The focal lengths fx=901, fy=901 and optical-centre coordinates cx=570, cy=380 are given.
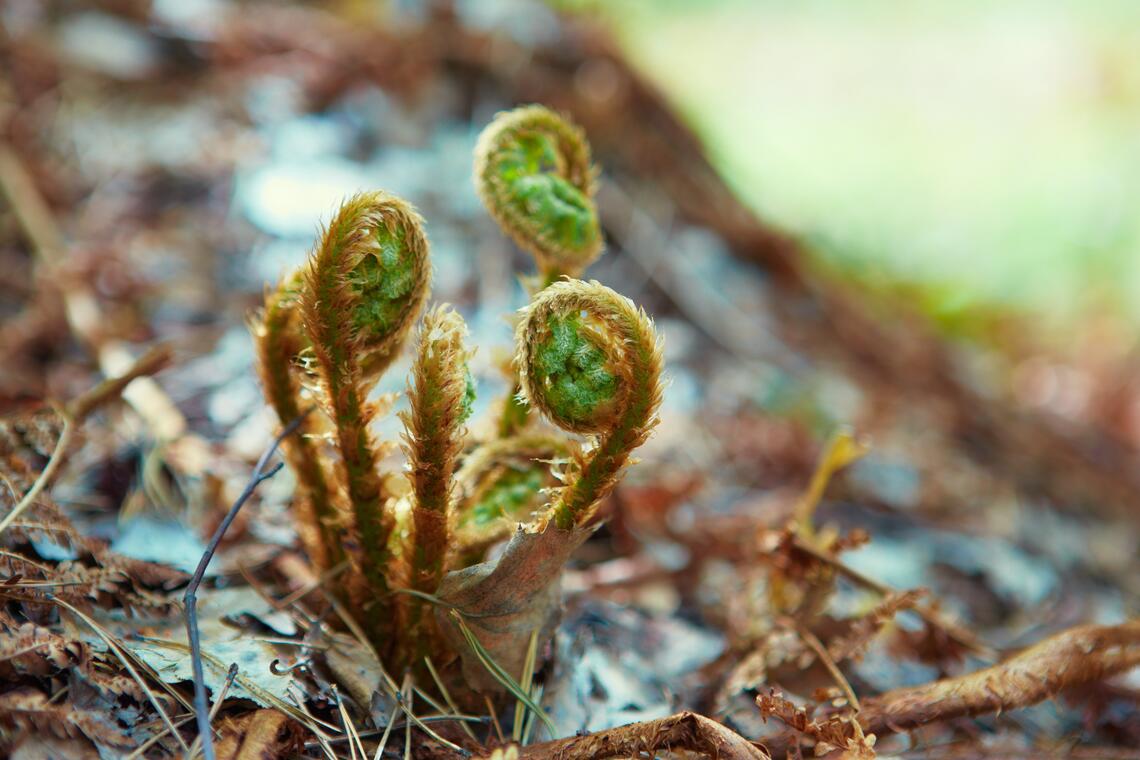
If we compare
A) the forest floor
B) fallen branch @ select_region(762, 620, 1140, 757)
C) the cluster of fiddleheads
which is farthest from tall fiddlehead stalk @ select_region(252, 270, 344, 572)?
fallen branch @ select_region(762, 620, 1140, 757)

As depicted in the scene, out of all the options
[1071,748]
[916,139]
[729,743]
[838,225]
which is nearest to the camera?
[729,743]

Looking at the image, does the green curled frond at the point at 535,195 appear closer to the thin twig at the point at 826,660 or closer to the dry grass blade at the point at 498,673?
the dry grass blade at the point at 498,673

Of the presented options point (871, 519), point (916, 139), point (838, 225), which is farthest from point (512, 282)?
point (916, 139)

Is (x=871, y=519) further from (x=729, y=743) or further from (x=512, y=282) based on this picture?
(x=729, y=743)

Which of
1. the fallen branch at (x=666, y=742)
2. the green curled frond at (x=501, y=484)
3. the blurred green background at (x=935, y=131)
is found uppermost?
the green curled frond at (x=501, y=484)

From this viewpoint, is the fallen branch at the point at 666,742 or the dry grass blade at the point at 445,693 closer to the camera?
the fallen branch at the point at 666,742

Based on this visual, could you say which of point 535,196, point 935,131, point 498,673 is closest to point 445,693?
point 498,673

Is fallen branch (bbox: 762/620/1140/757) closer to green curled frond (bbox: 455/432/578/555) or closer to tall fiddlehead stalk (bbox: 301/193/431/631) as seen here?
green curled frond (bbox: 455/432/578/555)

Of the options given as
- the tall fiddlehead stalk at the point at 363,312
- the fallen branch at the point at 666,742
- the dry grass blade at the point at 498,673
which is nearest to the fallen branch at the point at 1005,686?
the fallen branch at the point at 666,742
